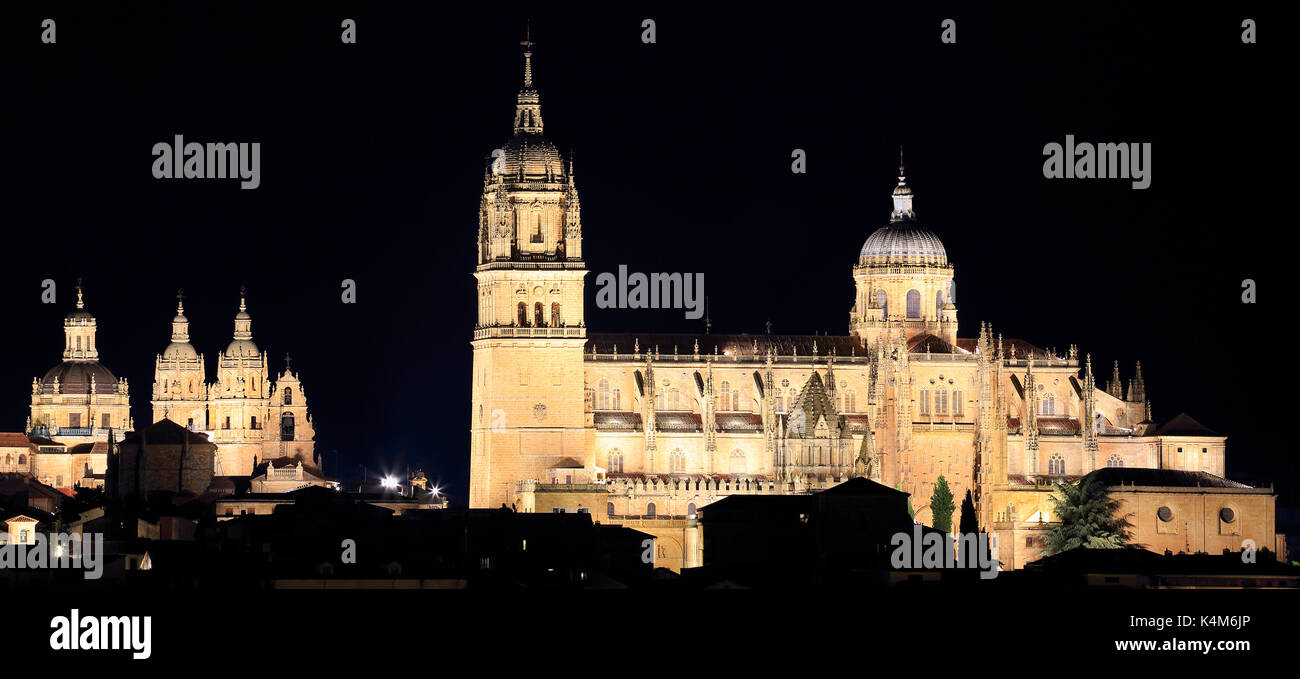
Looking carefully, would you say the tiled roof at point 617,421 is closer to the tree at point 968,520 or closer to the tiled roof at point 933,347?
the tiled roof at point 933,347

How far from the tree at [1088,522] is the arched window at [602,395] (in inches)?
1028

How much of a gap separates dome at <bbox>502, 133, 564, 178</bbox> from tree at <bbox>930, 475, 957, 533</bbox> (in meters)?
27.5

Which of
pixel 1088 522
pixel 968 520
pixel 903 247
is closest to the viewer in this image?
pixel 968 520

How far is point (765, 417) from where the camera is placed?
184125 millimetres

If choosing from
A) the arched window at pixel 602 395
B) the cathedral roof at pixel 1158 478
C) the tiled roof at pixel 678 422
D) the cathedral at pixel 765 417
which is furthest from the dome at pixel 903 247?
the cathedral roof at pixel 1158 478

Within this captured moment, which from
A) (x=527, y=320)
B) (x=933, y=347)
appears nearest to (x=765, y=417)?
(x=933, y=347)

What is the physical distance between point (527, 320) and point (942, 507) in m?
25.2

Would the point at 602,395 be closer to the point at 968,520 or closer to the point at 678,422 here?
the point at 678,422

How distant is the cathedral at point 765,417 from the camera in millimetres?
175125

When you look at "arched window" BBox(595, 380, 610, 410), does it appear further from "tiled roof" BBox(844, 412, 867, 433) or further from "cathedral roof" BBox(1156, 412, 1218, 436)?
"cathedral roof" BBox(1156, 412, 1218, 436)

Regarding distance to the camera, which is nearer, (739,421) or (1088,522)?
(1088,522)

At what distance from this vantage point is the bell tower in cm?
17838

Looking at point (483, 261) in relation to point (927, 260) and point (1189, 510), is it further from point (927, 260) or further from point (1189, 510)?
point (1189, 510)
